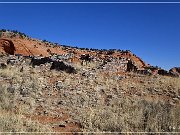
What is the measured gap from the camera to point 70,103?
1262cm

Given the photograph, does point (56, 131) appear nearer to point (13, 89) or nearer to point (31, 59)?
point (13, 89)

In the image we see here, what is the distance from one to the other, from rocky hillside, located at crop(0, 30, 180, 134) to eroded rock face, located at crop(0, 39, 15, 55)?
13858 millimetres

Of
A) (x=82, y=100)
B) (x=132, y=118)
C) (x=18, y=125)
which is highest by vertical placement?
(x=82, y=100)

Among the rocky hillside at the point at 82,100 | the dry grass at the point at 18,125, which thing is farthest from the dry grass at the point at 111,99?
the dry grass at the point at 18,125

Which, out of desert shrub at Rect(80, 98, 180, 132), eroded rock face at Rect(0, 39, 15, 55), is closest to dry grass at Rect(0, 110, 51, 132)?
desert shrub at Rect(80, 98, 180, 132)

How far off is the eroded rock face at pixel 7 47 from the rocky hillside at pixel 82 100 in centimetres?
1386

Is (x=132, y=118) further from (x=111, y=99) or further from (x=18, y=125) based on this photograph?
(x=18, y=125)

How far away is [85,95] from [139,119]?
3419 millimetres

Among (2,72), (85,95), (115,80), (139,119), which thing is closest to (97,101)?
(85,95)

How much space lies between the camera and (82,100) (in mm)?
12953

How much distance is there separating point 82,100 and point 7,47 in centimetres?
2262

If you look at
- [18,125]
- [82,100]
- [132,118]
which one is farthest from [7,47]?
[18,125]

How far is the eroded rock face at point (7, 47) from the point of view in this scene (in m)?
33.7

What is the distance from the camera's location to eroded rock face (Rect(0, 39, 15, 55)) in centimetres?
3369
